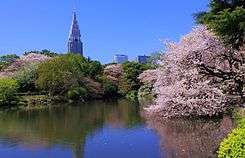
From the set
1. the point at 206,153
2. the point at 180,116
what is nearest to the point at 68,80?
the point at 180,116

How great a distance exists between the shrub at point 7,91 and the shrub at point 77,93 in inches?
300

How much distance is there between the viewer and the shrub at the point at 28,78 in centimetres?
6359

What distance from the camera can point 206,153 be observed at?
1712 cm

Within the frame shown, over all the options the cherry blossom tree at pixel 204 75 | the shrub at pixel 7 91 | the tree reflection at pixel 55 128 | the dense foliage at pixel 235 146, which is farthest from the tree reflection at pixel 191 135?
the shrub at pixel 7 91

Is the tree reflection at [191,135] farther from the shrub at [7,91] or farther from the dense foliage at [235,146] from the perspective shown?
the shrub at [7,91]

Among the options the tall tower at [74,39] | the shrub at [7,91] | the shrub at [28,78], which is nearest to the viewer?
the shrub at [7,91]

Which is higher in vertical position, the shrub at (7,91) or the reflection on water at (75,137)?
the shrub at (7,91)

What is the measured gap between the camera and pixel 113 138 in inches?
1017

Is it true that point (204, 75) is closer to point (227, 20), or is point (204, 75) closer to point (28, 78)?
point (227, 20)

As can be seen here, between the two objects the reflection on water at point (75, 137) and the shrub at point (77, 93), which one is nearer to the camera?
the reflection on water at point (75, 137)

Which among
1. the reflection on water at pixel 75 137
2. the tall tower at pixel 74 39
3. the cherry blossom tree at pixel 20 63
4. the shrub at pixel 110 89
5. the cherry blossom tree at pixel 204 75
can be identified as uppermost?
the tall tower at pixel 74 39

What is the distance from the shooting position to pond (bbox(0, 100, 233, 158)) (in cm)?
1973

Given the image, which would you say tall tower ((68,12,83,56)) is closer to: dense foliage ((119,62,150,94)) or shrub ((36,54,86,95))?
dense foliage ((119,62,150,94))

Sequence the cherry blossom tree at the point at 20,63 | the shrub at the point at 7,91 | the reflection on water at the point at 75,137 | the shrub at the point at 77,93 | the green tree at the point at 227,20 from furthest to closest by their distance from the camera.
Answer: the cherry blossom tree at the point at 20,63, the shrub at the point at 77,93, the shrub at the point at 7,91, the reflection on water at the point at 75,137, the green tree at the point at 227,20
